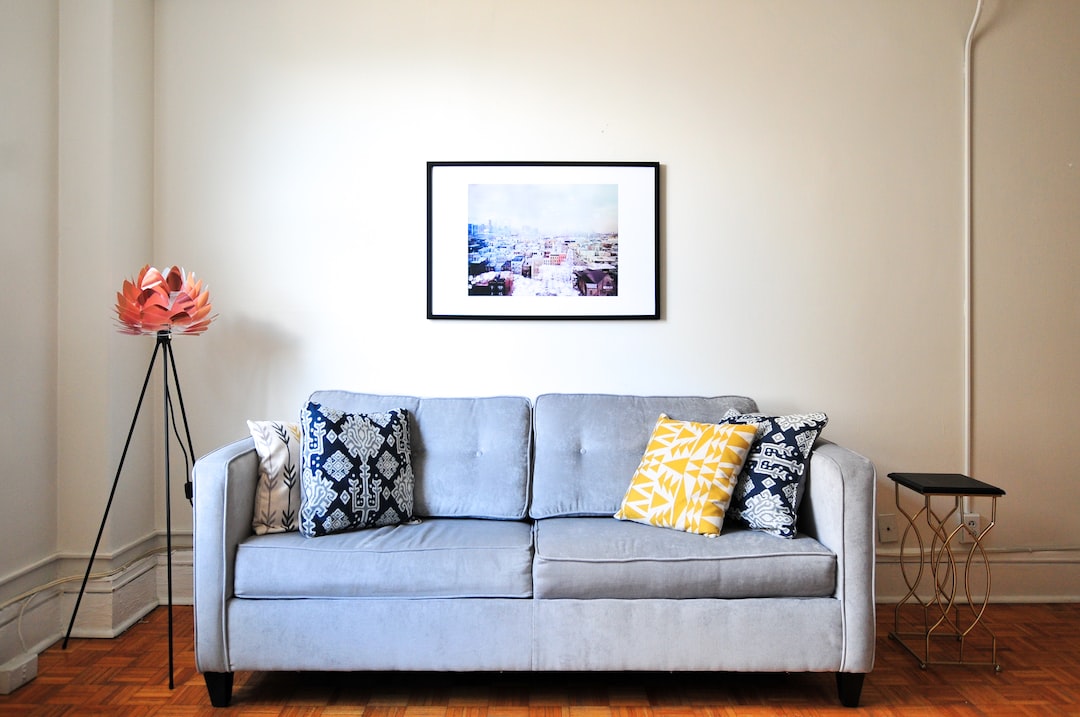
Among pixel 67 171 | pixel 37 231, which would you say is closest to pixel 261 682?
pixel 37 231

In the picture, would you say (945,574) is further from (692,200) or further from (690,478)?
(692,200)

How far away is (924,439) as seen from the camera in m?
3.08

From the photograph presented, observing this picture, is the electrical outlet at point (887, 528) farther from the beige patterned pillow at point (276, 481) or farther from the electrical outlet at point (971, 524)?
the beige patterned pillow at point (276, 481)

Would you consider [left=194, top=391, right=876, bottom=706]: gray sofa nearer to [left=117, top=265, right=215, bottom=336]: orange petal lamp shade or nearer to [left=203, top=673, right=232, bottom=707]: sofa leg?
[left=203, top=673, right=232, bottom=707]: sofa leg

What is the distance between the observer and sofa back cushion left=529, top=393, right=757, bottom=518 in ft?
8.63

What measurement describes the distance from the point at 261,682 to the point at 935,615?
2.59 meters

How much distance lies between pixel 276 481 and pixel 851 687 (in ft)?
6.26

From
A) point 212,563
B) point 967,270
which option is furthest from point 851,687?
point 212,563

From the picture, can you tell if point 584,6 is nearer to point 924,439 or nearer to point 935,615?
point 924,439

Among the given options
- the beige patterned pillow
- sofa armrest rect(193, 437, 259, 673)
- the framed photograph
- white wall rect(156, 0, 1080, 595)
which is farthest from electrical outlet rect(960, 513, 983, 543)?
sofa armrest rect(193, 437, 259, 673)

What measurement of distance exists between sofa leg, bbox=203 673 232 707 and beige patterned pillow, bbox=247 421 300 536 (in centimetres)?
42

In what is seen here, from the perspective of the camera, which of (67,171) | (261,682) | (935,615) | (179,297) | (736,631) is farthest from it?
(935,615)

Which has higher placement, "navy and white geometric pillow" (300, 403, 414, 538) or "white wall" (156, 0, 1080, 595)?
"white wall" (156, 0, 1080, 595)

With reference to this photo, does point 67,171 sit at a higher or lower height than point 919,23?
lower
